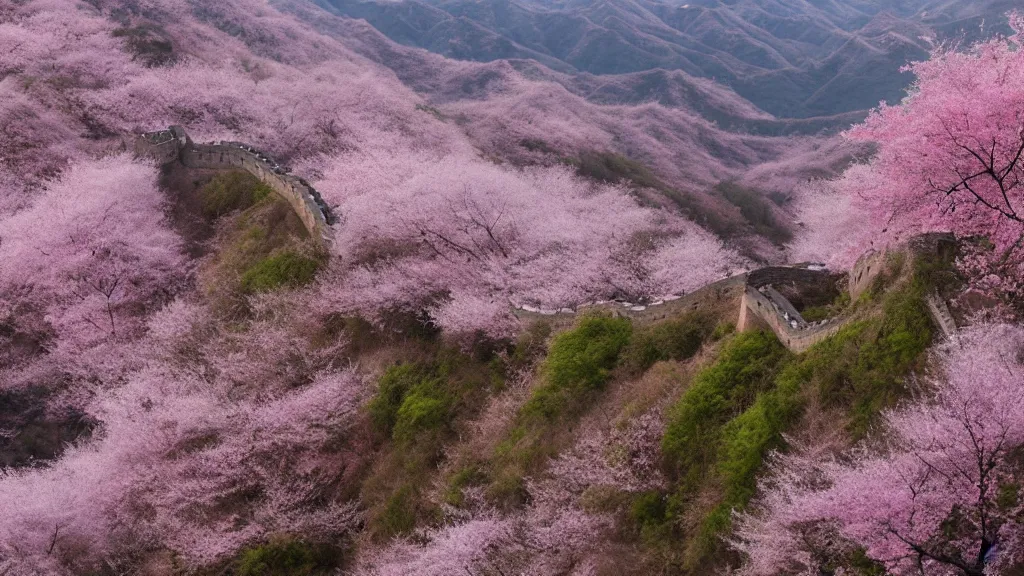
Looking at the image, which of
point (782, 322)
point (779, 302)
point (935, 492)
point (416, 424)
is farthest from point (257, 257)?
point (935, 492)

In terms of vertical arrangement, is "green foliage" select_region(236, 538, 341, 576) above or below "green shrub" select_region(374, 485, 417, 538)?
below

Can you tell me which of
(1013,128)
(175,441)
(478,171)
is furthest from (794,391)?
(478,171)

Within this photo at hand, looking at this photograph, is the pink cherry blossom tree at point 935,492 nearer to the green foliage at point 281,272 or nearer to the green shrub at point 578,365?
the green shrub at point 578,365

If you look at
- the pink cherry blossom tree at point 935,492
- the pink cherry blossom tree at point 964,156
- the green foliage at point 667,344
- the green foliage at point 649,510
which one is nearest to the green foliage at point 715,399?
the green foliage at point 649,510

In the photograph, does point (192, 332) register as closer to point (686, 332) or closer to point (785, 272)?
point (686, 332)

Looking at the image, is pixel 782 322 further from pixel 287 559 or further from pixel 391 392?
pixel 287 559

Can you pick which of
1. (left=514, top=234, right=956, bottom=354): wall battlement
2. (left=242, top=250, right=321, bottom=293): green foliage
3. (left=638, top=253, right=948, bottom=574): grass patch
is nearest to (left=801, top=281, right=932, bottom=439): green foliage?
(left=638, top=253, right=948, bottom=574): grass patch

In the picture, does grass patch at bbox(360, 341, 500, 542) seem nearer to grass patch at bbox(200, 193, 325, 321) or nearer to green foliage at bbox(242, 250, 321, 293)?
green foliage at bbox(242, 250, 321, 293)
